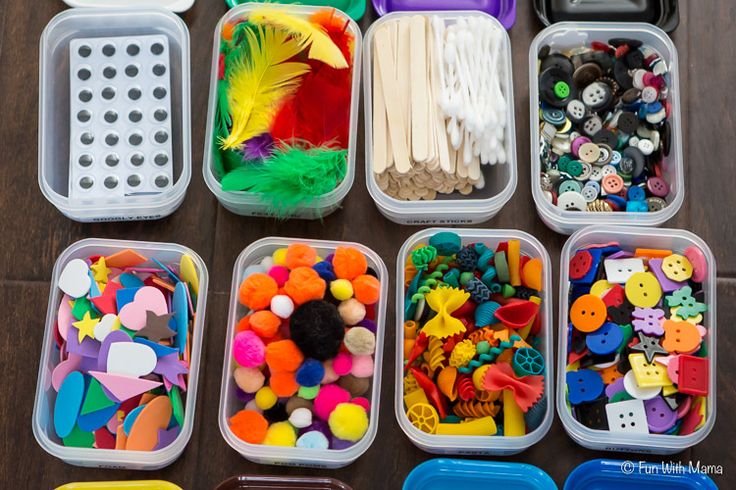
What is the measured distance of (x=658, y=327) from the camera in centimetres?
111

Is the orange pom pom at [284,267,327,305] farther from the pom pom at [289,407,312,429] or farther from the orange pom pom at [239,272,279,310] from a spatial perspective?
the pom pom at [289,407,312,429]

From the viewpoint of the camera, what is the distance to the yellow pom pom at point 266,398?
1.08 m

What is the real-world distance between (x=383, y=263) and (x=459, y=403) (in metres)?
0.22

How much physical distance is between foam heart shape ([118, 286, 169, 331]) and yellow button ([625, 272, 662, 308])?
651 mm

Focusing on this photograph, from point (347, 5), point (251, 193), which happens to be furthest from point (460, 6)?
point (251, 193)

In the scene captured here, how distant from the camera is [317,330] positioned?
1.05 m

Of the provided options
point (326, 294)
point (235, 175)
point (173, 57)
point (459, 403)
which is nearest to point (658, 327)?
point (459, 403)

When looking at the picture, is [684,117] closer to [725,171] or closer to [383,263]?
[725,171]

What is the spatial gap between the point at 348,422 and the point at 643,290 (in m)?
0.45

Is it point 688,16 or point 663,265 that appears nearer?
point 663,265

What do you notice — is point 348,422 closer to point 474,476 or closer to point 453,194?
point 474,476

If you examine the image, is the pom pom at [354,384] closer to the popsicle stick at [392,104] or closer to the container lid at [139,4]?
the popsicle stick at [392,104]

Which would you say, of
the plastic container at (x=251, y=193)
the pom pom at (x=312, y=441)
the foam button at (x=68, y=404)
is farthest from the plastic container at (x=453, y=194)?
the foam button at (x=68, y=404)

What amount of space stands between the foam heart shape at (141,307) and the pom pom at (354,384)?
27cm
